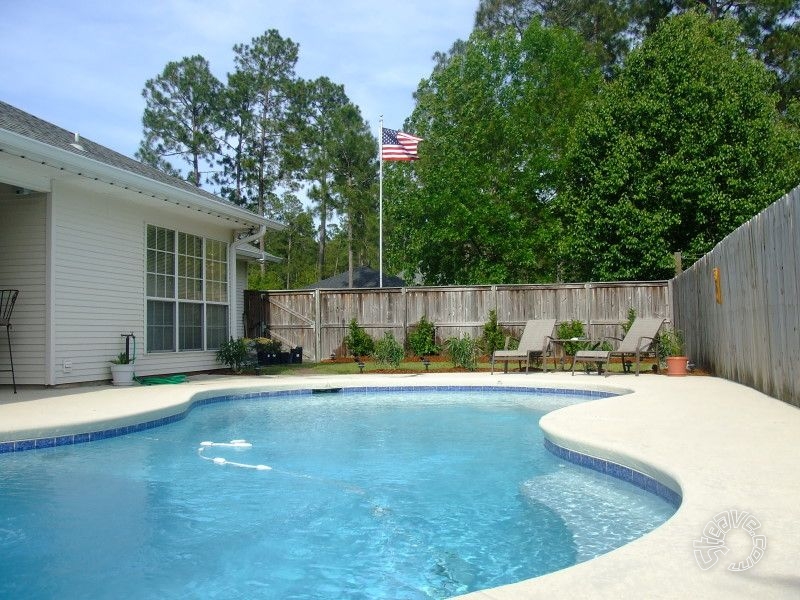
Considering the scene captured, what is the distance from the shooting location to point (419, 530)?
12.8 feet

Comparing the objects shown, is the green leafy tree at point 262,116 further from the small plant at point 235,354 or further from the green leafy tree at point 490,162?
the small plant at point 235,354

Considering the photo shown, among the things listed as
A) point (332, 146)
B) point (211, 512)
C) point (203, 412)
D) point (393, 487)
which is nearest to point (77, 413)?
point (203, 412)

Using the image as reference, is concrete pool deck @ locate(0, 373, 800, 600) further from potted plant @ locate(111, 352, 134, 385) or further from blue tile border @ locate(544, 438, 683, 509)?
potted plant @ locate(111, 352, 134, 385)

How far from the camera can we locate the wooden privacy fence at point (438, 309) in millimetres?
14969

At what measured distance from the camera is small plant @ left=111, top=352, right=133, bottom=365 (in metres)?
10.3

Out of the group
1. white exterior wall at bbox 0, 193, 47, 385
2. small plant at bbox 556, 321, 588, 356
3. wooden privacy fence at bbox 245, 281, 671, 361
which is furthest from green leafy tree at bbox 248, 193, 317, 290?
white exterior wall at bbox 0, 193, 47, 385

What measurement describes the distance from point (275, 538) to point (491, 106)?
2420 centimetres

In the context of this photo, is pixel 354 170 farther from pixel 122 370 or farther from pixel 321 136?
pixel 122 370

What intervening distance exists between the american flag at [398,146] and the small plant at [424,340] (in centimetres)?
511

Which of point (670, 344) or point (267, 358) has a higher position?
point (670, 344)

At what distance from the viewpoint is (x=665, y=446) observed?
4.65m

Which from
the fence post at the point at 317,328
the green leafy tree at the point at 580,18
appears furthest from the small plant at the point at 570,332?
the green leafy tree at the point at 580,18

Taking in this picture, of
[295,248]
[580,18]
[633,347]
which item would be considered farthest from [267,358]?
[295,248]

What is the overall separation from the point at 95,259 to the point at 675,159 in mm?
15003
